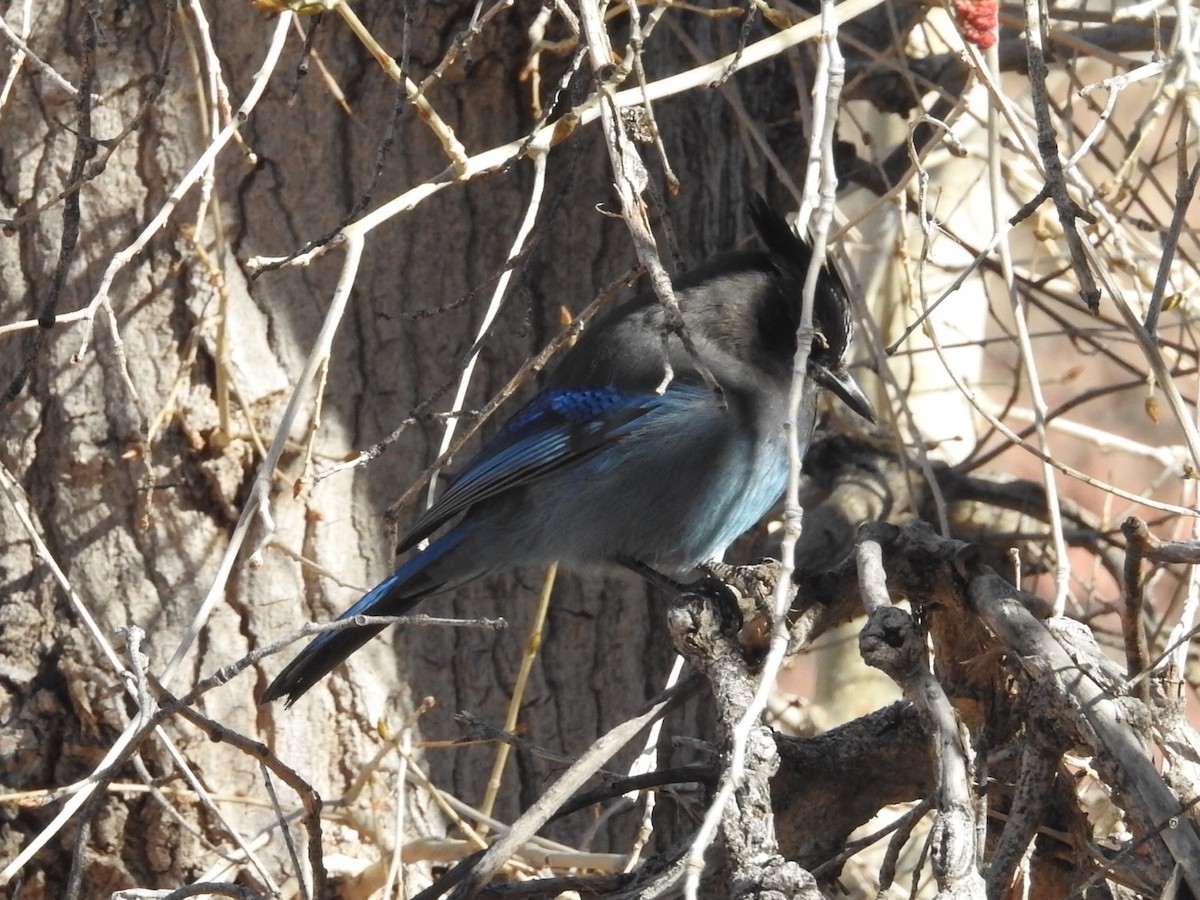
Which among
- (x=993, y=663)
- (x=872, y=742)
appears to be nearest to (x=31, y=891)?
(x=872, y=742)

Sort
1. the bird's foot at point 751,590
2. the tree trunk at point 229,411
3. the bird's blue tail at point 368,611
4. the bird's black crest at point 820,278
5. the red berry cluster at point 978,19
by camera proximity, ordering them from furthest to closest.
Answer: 1. the bird's black crest at point 820,278
2. the tree trunk at point 229,411
3. the bird's blue tail at point 368,611
4. the bird's foot at point 751,590
5. the red berry cluster at point 978,19

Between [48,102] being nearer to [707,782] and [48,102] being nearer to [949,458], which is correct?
[707,782]

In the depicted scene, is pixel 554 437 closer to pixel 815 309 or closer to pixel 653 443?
pixel 653 443

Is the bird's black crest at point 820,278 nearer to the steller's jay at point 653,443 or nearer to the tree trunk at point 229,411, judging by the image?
the steller's jay at point 653,443

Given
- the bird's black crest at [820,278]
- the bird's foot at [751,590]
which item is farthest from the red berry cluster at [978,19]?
the bird's black crest at [820,278]

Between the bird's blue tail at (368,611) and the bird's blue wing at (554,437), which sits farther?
the bird's blue wing at (554,437)

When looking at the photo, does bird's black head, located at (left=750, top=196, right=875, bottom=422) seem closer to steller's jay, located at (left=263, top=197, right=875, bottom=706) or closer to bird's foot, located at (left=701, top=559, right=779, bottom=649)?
steller's jay, located at (left=263, top=197, right=875, bottom=706)

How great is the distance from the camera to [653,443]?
3.00 metres

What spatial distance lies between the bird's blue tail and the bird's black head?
32.2 inches

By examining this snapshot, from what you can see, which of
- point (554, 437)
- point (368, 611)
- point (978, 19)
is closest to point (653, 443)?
point (554, 437)

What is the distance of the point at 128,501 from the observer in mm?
2936

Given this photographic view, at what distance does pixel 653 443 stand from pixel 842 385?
43cm

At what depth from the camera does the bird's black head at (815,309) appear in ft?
9.87

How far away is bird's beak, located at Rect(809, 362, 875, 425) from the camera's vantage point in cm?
306
